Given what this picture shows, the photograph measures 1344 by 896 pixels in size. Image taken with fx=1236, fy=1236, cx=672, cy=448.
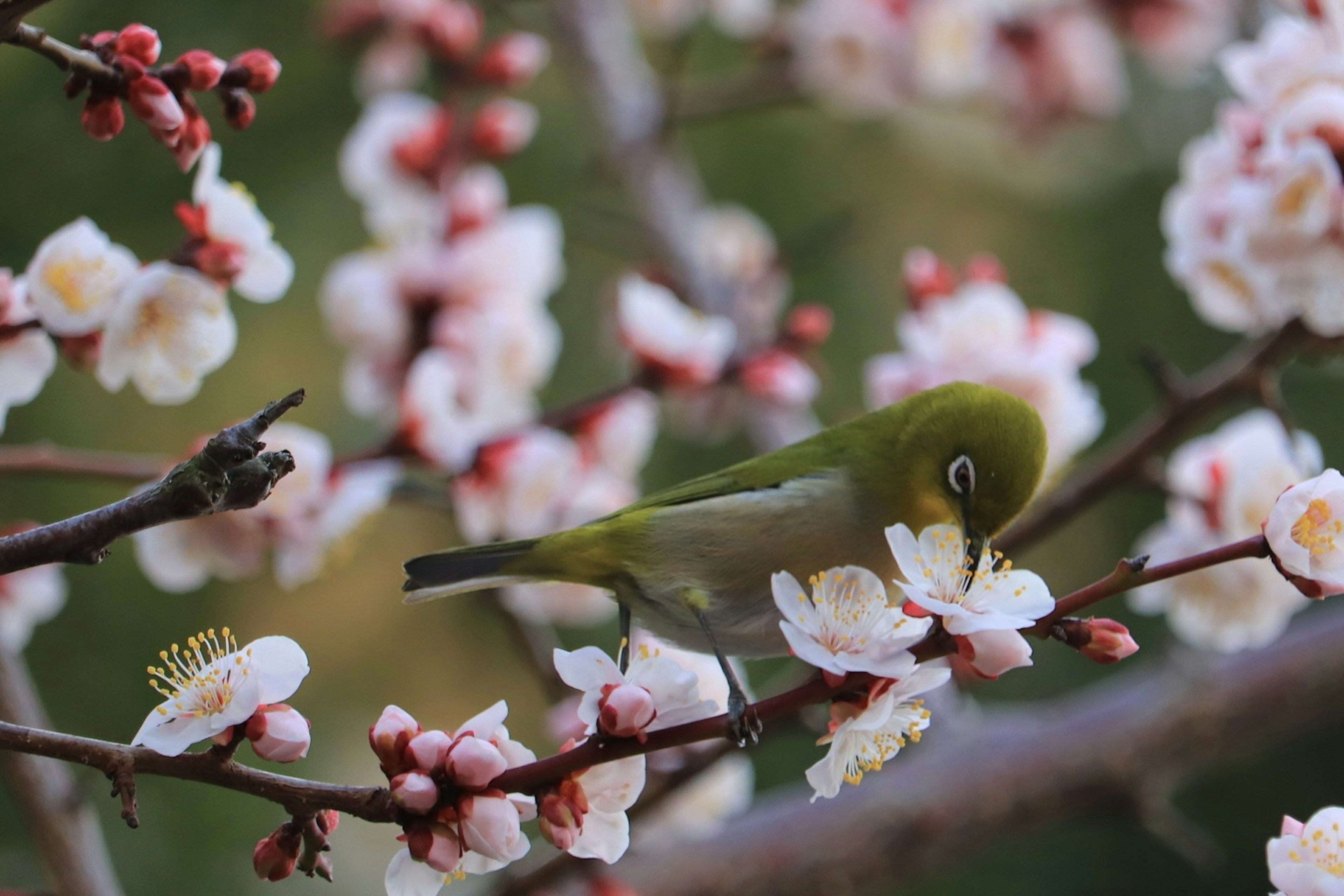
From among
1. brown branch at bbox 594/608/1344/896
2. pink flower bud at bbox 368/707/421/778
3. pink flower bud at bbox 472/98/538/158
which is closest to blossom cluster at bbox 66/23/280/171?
pink flower bud at bbox 368/707/421/778

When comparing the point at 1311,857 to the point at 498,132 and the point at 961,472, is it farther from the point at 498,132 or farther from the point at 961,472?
the point at 498,132

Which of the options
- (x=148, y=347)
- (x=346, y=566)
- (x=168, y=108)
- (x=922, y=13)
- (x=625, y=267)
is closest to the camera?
(x=168, y=108)

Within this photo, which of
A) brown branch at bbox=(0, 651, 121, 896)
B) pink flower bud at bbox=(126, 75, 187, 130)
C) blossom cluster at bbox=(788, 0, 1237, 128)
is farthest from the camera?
blossom cluster at bbox=(788, 0, 1237, 128)

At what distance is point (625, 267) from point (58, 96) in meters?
1.70

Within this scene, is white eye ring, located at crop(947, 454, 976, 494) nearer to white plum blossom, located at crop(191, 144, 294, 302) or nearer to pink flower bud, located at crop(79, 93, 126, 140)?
white plum blossom, located at crop(191, 144, 294, 302)

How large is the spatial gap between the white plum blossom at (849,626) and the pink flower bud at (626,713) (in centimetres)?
11

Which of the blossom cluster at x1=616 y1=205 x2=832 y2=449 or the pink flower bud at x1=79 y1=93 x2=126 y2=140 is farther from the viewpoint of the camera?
the blossom cluster at x1=616 y1=205 x2=832 y2=449

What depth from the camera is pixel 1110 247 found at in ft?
12.7

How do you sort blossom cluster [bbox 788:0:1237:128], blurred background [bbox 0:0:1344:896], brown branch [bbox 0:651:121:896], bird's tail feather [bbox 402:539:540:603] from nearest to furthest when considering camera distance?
bird's tail feather [bbox 402:539:540:603], brown branch [bbox 0:651:121:896], blurred background [bbox 0:0:1344:896], blossom cluster [bbox 788:0:1237:128]

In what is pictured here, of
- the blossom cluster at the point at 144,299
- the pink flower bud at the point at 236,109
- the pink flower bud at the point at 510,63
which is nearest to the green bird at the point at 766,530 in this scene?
the blossom cluster at the point at 144,299

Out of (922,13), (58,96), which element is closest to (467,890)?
(58,96)

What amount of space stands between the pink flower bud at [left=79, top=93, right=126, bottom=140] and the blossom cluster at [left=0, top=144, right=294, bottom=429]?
131 mm

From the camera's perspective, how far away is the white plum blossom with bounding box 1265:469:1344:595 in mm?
862

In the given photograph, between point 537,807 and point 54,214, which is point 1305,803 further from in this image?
point 54,214
